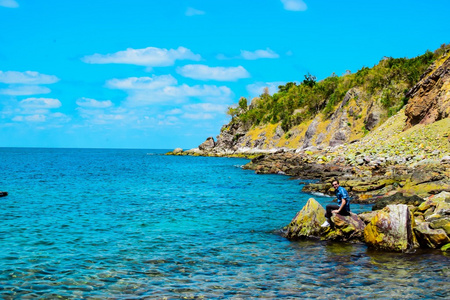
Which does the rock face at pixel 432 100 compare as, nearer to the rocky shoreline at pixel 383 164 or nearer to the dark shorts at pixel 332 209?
the rocky shoreline at pixel 383 164

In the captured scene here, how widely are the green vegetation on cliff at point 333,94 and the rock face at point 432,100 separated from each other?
1562 centimetres

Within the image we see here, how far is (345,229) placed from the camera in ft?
58.4

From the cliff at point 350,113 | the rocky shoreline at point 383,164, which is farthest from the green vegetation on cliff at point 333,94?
the rocky shoreline at point 383,164

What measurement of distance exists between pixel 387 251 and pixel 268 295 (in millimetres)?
6885

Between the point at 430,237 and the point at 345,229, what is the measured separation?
11.2 ft

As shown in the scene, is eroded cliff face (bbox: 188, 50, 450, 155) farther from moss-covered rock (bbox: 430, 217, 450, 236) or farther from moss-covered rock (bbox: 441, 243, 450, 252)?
moss-covered rock (bbox: 441, 243, 450, 252)

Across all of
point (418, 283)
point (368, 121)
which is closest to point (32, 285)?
point (418, 283)

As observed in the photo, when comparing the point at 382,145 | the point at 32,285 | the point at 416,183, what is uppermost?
the point at 382,145

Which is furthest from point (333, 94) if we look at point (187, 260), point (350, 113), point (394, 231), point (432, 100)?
point (187, 260)

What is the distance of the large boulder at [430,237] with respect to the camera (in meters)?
15.6

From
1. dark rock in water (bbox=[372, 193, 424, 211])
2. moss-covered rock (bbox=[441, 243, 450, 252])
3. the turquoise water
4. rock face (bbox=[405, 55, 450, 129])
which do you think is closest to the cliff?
rock face (bbox=[405, 55, 450, 129])

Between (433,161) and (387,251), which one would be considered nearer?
(387,251)

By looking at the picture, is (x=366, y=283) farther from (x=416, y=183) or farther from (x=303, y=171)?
(x=303, y=171)

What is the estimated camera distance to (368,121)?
84250 millimetres
